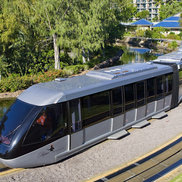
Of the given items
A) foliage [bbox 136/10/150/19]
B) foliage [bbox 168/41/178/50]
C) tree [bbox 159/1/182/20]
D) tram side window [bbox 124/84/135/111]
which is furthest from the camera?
foliage [bbox 136/10/150/19]

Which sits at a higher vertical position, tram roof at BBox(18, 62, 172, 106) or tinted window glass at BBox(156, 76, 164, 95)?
tram roof at BBox(18, 62, 172, 106)

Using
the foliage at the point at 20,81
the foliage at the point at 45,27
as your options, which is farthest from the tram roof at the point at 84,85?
the foliage at the point at 45,27

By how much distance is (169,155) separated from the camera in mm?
10938

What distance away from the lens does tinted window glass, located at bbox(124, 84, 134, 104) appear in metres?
12.7

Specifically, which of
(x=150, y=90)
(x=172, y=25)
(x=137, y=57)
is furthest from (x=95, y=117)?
(x=172, y=25)

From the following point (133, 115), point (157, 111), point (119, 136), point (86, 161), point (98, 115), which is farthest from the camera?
point (157, 111)

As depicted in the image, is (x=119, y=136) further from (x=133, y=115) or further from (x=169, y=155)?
(x=169, y=155)

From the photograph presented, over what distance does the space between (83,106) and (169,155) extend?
430 centimetres

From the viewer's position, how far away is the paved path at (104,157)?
31.0ft

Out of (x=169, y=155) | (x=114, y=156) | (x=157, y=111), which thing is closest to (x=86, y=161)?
(x=114, y=156)

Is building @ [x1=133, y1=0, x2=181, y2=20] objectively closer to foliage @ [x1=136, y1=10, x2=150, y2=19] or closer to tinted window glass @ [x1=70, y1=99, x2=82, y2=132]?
foliage @ [x1=136, y1=10, x2=150, y2=19]

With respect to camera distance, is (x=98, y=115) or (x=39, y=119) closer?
(x=39, y=119)

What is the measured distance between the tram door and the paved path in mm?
800

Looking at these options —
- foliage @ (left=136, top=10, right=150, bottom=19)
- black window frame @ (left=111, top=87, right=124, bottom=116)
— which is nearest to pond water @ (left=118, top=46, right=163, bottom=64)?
black window frame @ (left=111, top=87, right=124, bottom=116)
